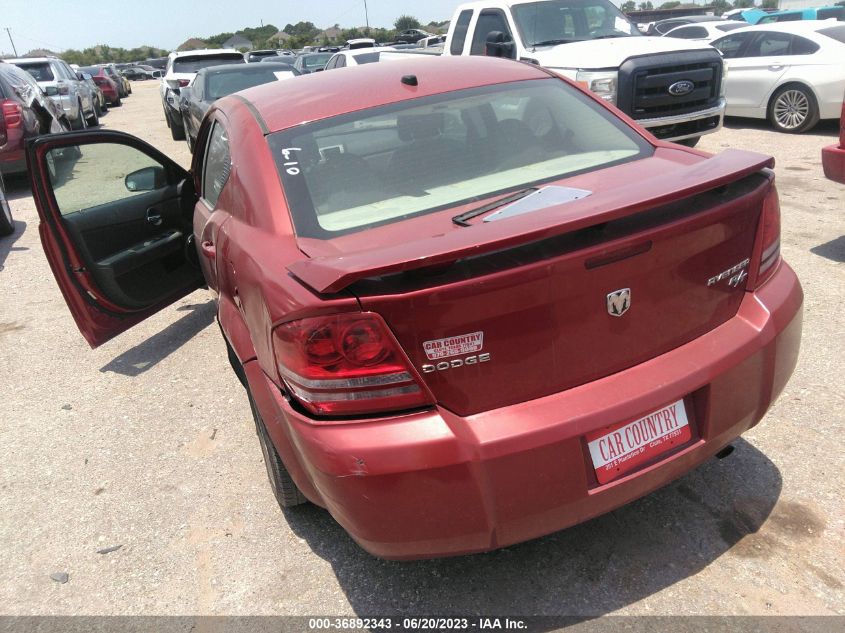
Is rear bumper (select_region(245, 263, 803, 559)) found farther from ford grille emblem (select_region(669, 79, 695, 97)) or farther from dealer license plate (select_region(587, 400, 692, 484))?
ford grille emblem (select_region(669, 79, 695, 97))

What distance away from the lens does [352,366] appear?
79.7 inches

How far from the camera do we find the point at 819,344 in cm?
398

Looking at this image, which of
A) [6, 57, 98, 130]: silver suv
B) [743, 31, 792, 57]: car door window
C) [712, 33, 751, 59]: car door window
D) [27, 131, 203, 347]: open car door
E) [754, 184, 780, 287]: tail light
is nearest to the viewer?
[754, 184, 780, 287]: tail light

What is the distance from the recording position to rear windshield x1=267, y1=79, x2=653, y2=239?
8.60 ft

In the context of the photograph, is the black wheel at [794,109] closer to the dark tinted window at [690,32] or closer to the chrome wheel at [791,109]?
the chrome wheel at [791,109]

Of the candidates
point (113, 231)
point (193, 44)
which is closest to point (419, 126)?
point (113, 231)

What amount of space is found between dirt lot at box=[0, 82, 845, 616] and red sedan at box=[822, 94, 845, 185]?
120cm

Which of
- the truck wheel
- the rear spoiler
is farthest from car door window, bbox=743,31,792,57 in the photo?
the truck wheel

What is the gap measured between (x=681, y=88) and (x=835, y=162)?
124 inches

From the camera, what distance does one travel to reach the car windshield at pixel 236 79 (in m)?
11.0

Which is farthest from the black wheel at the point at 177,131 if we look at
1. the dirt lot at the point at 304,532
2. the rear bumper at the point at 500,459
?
the rear bumper at the point at 500,459

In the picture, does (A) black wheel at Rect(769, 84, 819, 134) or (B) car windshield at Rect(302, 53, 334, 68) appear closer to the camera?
(A) black wheel at Rect(769, 84, 819, 134)

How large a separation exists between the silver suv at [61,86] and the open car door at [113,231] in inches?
444

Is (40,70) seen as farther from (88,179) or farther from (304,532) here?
(304,532)
